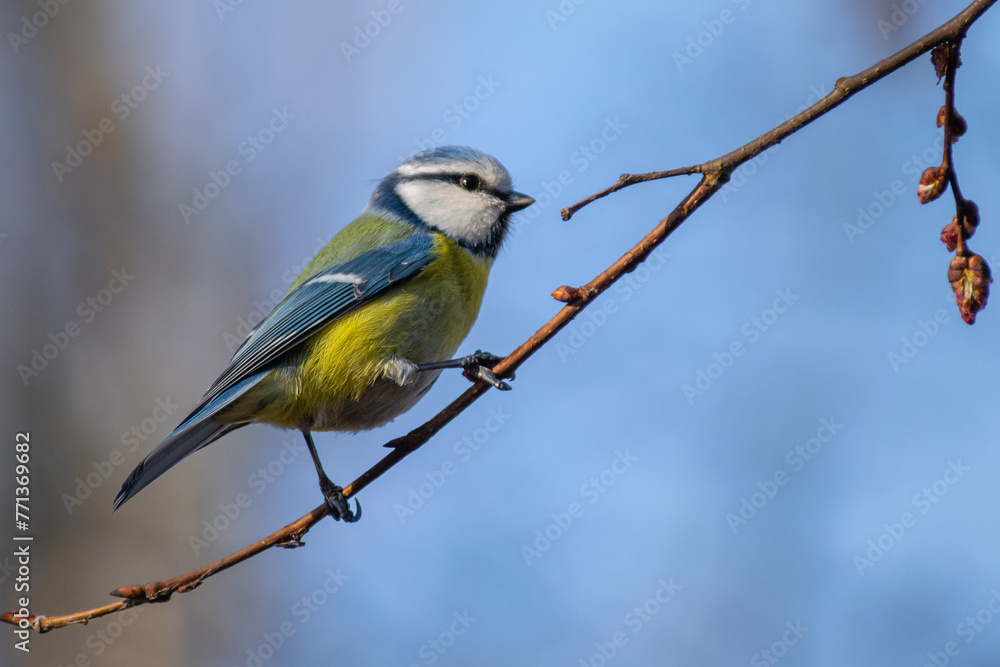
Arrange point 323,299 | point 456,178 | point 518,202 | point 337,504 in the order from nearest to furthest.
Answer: point 337,504, point 323,299, point 518,202, point 456,178

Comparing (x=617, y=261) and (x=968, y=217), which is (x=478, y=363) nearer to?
(x=617, y=261)

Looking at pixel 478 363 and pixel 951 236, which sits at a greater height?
pixel 951 236

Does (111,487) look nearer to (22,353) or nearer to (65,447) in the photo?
(65,447)

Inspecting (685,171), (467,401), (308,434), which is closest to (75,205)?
(308,434)

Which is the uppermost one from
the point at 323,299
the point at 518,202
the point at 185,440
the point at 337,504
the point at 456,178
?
the point at 456,178

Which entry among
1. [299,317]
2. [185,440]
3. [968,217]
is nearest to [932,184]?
[968,217]

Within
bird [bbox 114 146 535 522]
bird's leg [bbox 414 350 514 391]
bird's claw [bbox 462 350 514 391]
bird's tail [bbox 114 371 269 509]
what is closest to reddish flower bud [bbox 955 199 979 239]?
bird's leg [bbox 414 350 514 391]

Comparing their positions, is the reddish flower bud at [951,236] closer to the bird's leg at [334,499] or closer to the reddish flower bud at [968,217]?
the reddish flower bud at [968,217]

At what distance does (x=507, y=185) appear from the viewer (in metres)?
3.26

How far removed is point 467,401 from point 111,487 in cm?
381

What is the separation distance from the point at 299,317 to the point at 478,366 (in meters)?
0.80

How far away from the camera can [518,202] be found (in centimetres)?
316

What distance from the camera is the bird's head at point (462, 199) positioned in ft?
10.4

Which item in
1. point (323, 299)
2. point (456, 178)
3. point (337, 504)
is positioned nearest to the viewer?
point (337, 504)
